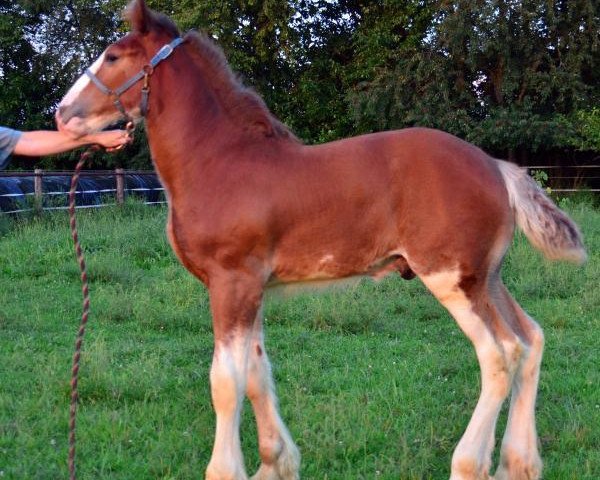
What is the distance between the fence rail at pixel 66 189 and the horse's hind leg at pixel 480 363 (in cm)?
813

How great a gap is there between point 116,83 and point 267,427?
1968mm

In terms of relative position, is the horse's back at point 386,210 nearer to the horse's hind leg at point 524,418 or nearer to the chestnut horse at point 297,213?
the chestnut horse at point 297,213

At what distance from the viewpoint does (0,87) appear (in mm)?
29422

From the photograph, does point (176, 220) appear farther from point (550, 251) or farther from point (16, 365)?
point (16, 365)

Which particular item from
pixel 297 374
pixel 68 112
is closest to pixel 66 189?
pixel 297 374

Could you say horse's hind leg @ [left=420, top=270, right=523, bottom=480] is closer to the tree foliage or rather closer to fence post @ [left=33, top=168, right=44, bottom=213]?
fence post @ [left=33, top=168, right=44, bottom=213]

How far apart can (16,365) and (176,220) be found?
9.26 ft

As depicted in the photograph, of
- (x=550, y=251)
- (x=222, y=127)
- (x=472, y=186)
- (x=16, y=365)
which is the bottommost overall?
(x=16, y=365)

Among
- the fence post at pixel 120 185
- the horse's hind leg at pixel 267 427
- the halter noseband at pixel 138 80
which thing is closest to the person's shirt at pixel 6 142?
the halter noseband at pixel 138 80

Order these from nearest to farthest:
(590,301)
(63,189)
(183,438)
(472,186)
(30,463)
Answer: (472,186), (30,463), (183,438), (590,301), (63,189)

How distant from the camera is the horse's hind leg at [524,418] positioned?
3.89 meters

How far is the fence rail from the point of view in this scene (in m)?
14.2

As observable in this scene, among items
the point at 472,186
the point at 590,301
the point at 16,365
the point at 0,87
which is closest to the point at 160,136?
the point at 472,186

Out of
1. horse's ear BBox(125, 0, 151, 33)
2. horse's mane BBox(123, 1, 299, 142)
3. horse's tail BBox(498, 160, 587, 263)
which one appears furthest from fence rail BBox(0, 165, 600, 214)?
horse's tail BBox(498, 160, 587, 263)
